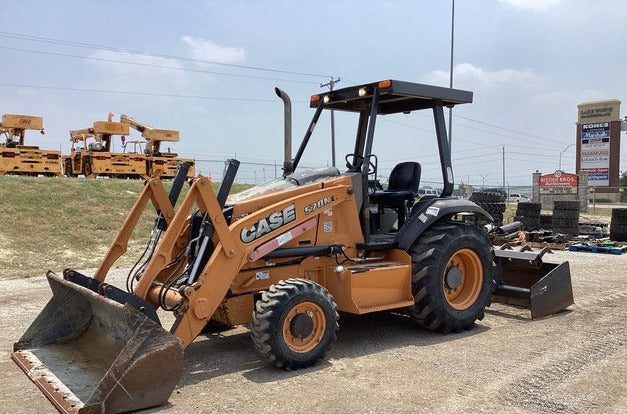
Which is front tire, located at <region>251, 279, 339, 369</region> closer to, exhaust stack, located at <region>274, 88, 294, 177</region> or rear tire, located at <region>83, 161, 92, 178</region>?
exhaust stack, located at <region>274, 88, 294, 177</region>

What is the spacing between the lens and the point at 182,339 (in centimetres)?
467

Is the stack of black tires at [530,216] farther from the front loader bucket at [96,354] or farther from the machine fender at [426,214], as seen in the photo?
the front loader bucket at [96,354]

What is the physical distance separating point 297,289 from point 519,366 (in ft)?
6.83

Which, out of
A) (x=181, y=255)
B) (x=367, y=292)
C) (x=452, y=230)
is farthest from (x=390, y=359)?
(x=181, y=255)

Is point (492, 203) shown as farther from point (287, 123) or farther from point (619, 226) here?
point (287, 123)

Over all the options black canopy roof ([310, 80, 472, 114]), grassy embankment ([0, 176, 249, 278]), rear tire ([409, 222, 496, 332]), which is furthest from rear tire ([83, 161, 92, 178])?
rear tire ([409, 222, 496, 332])

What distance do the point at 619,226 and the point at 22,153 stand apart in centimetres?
2244

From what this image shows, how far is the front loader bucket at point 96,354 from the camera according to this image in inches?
155

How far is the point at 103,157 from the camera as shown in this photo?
26297mm

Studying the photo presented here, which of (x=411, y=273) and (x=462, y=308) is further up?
(x=411, y=273)

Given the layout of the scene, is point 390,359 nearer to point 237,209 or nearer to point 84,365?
point 237,209

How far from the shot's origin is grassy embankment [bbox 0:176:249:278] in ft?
40.0

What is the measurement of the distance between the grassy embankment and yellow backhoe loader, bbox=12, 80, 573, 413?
6.76 m

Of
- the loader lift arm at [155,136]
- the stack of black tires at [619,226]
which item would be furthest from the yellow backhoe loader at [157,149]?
the stack of black tires at [619,226]
